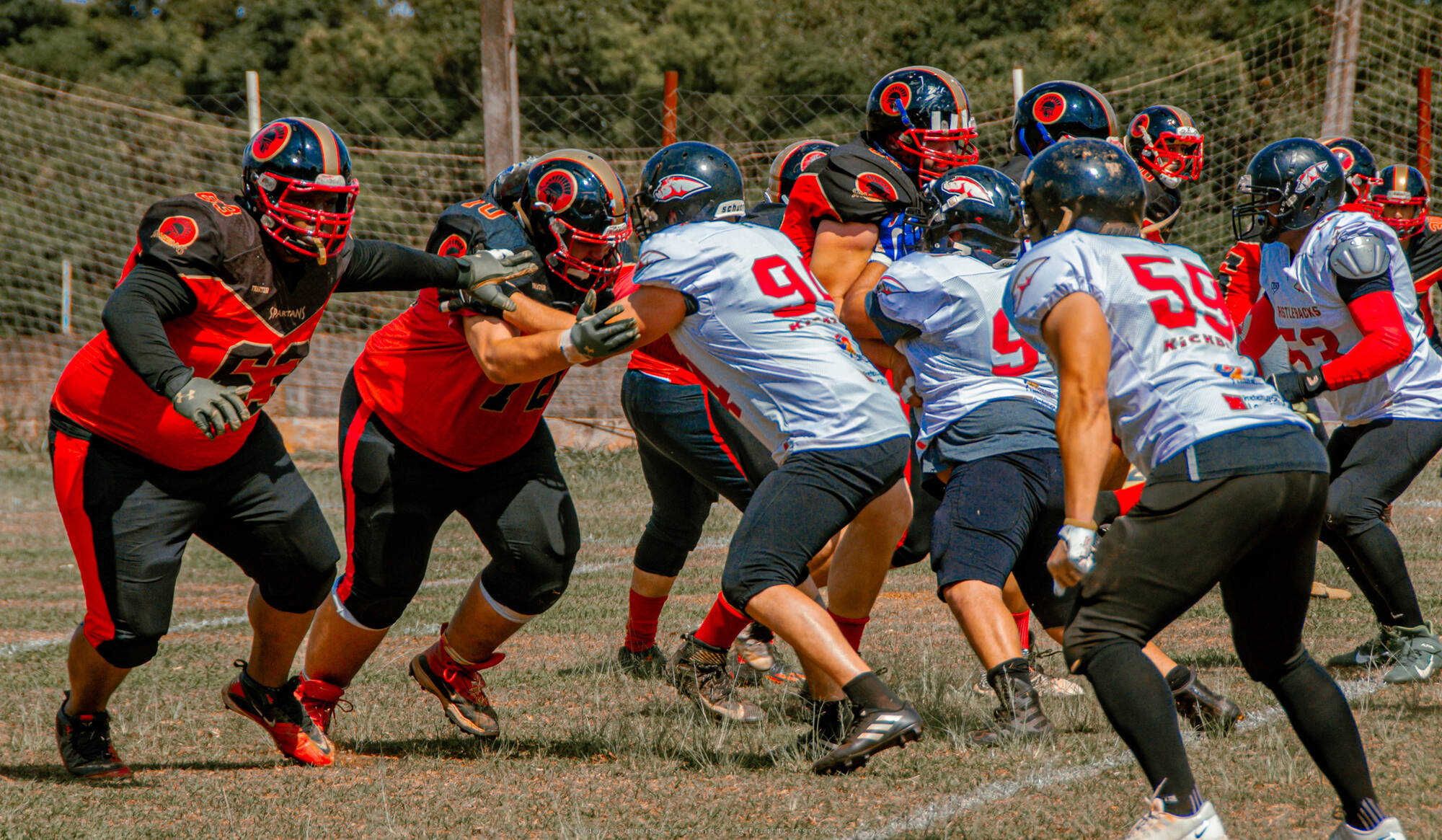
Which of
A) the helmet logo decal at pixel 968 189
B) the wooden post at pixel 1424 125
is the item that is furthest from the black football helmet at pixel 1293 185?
the wooden post at pixel 1424 125

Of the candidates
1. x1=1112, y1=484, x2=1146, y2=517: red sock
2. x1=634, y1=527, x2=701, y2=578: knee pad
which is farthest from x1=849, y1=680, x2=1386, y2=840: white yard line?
x1=634, y1=527, x2=701, y2=578: knee pad

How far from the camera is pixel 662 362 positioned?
4.89 m

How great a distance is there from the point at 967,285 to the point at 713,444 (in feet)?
3.46

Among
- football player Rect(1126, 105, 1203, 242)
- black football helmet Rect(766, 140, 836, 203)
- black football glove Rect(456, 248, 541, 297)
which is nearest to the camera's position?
black football glove Rect(456, 248, 541, 297)

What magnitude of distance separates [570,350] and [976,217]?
1.50m

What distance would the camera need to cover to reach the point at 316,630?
4.51 metres

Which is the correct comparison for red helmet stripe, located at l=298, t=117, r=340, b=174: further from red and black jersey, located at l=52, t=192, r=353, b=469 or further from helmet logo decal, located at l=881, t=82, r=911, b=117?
helmet logo decal, located at l=881, t=82, r=911, b=117

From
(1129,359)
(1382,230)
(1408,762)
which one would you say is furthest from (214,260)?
(1382,230)

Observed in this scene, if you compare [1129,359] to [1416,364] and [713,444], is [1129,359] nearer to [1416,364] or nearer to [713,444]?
[713,444]

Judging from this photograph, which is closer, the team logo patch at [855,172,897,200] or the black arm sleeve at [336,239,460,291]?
the black arm sleeve at [336,239,460,291]

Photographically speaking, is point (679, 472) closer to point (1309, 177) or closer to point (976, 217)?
point (976, 217)

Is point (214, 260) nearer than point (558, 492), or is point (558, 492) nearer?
point (214, 260)

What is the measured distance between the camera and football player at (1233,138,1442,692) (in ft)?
16.0

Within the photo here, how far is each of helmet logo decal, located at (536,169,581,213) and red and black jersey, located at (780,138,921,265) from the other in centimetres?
81
